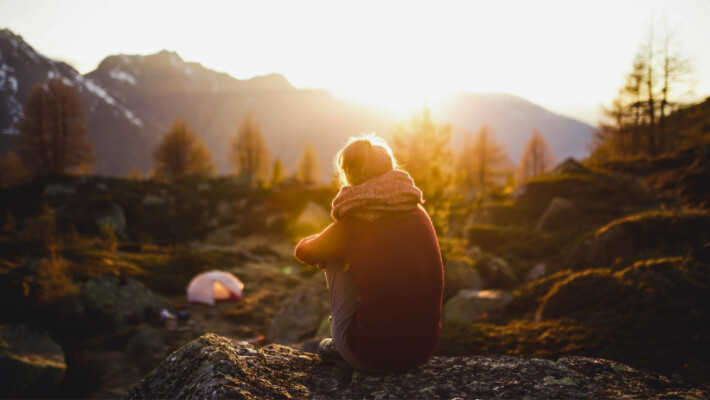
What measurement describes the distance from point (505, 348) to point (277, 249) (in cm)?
2355

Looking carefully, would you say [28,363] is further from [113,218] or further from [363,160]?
[113,218]

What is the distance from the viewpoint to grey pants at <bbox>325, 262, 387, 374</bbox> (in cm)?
290

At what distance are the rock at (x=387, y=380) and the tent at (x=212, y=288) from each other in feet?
38.1

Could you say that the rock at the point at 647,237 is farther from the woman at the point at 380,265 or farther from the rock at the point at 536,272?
the woman at the point at 380,265

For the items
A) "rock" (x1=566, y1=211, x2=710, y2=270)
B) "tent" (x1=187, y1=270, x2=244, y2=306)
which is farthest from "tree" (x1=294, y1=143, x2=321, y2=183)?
"rock" (x1=566, y1=211, x2=710, y2=270)

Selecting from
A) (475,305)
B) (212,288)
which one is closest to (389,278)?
(475,305)

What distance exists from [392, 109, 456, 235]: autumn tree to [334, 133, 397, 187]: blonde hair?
691cm

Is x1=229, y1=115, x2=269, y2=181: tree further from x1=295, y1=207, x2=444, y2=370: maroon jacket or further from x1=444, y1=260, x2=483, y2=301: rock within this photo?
x1=295, y1=207, x2=444, y2=370: maroon jacket

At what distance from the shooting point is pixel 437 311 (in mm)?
2895

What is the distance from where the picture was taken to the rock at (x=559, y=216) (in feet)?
42.1

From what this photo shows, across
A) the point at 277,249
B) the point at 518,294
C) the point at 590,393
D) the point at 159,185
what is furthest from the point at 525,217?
the point at 159,185

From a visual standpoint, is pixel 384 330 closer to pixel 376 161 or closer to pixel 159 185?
pixel 376 161

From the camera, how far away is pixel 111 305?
1023 centimetres

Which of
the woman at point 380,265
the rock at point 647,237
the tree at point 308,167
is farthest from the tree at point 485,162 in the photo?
the woman at point 380,265
